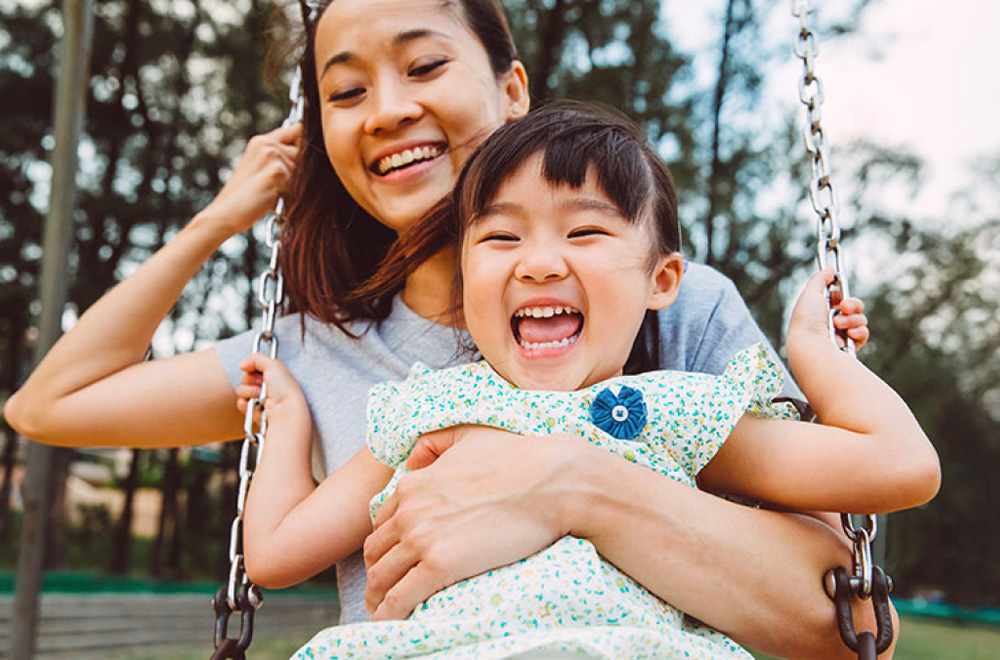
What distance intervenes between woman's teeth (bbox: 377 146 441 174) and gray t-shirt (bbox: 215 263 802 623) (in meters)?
0.29

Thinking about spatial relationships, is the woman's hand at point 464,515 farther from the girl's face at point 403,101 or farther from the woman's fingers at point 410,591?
the girl's face at point 403,101

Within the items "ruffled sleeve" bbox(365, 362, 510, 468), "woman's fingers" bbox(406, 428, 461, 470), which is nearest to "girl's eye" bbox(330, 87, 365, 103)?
"ruffled sleeve" bbox(365, 362, 510, 468)

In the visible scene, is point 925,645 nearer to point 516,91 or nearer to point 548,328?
point 516,91

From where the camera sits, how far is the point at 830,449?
4.13ft

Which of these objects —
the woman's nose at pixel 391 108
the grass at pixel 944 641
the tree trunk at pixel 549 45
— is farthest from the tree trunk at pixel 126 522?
the woman's nose at pixel 391 108

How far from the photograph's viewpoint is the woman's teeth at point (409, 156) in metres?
1.74

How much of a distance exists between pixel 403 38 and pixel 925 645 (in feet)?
42.5

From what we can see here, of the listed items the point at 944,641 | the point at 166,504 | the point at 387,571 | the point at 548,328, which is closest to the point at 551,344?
the point at 548,328

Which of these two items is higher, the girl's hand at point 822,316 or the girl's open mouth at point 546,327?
the girl's hand at point 822,316

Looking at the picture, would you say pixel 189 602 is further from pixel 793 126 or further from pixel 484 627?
pixel 484 627

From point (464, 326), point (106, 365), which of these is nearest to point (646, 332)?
point (464, 326)

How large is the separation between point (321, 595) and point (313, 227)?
35.1 feet

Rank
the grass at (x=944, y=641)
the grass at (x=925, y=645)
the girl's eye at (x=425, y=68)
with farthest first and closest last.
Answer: the grass at (x=944, y=641) → the grass at (x=925, y=645) → the girl's eye at (x=425, y=68)

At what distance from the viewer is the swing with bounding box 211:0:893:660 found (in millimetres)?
1251
